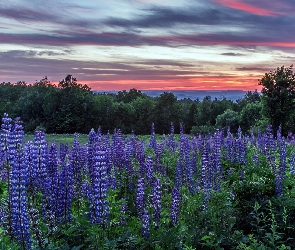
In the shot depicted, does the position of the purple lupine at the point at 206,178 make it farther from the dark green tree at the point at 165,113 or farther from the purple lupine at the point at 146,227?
the dark green tree at the point at 165,113

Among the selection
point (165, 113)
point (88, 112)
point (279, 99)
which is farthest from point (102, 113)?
point (279, 99)

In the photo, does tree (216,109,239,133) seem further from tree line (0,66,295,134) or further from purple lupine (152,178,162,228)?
purple lupine (152,178,162,228)

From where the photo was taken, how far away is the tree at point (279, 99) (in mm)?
43688

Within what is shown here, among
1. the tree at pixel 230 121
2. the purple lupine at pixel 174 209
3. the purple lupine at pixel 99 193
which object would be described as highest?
the purple lupine at pixel 99 193

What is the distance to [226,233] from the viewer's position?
772 centimetres

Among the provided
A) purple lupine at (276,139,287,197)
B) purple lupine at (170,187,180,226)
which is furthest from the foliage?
purple lupine at (170,187,180,226)

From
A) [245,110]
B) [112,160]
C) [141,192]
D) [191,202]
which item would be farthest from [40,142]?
[245,110]

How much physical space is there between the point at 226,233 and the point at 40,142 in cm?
389

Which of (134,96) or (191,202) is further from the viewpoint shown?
(134,96)

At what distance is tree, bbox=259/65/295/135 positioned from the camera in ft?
143

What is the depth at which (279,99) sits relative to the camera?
43.8 metres

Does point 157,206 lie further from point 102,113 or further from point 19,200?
point 102,113

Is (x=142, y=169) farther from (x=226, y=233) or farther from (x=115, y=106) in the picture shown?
(x=115, y=106)

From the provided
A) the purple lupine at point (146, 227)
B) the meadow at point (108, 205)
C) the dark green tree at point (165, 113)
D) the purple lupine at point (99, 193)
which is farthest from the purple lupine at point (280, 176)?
the dark green tree at point (165, 113)
